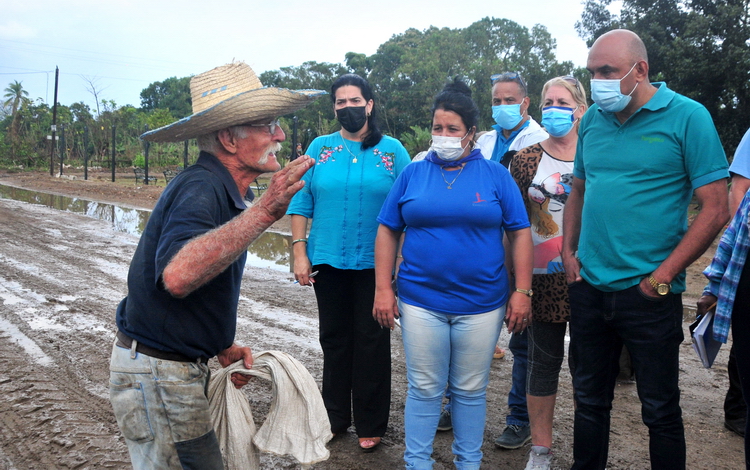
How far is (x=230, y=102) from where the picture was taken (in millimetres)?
2145

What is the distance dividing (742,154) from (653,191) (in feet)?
1.46

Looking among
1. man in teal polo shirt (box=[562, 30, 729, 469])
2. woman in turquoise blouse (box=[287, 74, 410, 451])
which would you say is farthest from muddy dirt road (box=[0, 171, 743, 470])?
man in teal polo shirt (box=[562, 30, 729, 469])

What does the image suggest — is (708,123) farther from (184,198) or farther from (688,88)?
(688,88)

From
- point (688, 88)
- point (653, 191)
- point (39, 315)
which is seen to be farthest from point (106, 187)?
point (653, 191)

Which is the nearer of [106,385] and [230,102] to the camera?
[230,102]

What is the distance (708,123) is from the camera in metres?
2.68

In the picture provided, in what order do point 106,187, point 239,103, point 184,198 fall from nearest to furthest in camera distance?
point 184,198 < point 239,103 < point 106,187

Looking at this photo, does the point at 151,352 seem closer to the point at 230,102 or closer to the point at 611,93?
the point at 230,102

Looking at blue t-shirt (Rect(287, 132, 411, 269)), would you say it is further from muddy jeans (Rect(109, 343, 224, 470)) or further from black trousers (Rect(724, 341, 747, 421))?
black trousers (Rect(724, 341, 747, 421))

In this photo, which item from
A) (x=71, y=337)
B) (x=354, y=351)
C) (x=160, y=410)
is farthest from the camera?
(x=71, y=337)

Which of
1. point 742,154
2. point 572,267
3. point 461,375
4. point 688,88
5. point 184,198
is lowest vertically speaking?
point 461,375

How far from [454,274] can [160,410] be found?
1.60m

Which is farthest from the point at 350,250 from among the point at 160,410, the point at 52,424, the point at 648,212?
the point at 52,424

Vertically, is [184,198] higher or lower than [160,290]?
higher
